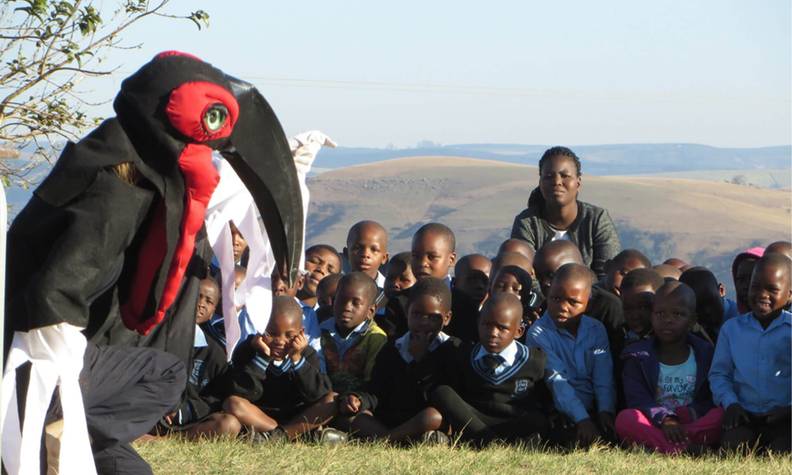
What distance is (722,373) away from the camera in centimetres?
660

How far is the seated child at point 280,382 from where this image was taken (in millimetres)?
6934

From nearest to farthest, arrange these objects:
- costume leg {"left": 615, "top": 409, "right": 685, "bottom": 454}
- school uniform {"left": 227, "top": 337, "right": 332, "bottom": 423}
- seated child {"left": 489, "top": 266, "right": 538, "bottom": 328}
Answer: costume leg {"left": 615, "top": 409, "right": 685, "bottom": 454}, school uniform {"left": 227, "top": 337, "right": 332, "bottom": 423}, seated child {"left": 489, "top": 266, "right": 538, "bottom": 328}

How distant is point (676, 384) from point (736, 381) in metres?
0.29

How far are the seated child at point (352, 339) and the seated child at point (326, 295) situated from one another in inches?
15.9

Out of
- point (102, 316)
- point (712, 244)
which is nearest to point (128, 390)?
point (102, 316)

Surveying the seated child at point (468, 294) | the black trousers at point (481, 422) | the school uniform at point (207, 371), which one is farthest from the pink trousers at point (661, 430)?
the school uniform at point (207, 371)

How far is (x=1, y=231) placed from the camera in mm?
3291

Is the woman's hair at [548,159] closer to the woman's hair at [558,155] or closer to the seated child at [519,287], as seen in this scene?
the woman's hair at [558,155]

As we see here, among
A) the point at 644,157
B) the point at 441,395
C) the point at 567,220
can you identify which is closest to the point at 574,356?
the point at 441,395

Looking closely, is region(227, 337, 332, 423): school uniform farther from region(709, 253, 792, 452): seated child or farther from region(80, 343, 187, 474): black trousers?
region(80, 343, 187, 474): black trousers

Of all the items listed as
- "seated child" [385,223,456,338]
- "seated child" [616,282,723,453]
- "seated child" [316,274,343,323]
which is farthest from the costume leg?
"seated child" [316,274,343,323]

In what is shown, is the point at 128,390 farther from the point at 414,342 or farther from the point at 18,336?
the point at 414,342

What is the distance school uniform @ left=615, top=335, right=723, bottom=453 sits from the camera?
6586 millimetres

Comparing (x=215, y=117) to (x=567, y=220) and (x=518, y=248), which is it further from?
(x=567, y=220)
